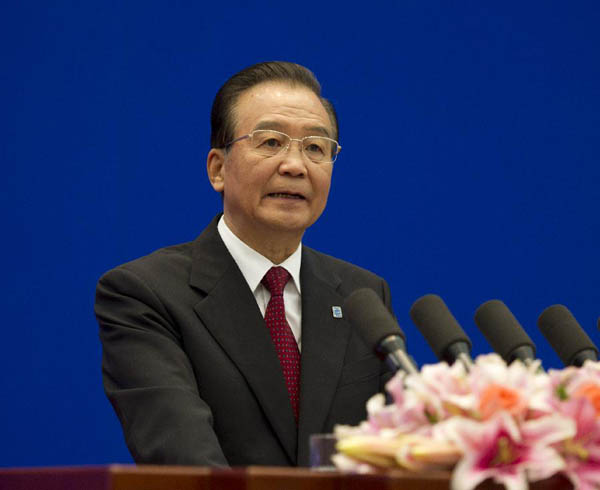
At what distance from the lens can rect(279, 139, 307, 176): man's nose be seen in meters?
2.11

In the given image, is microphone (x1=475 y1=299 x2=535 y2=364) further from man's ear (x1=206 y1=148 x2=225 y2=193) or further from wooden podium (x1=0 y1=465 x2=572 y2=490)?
man's ear (x1=206 y1=148 x2=225 y2=193)

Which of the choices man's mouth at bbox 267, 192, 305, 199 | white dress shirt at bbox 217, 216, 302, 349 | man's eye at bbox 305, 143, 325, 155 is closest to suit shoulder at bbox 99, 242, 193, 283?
white dress shirt at bbox 217, 216, 302, 349

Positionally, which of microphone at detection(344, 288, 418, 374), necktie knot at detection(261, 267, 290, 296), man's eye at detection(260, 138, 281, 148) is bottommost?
microphone at detection(344, 288, 418, 374)

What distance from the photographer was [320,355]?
2020 millimetres

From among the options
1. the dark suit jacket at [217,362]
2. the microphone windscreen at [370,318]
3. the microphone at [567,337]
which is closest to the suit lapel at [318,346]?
the dark suit jacket at [217,362]

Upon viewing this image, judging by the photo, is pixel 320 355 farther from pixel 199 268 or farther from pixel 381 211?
pixel 381 211

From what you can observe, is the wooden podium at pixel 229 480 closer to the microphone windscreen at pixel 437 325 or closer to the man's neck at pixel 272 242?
the microphone windscreen at pixel 437 325

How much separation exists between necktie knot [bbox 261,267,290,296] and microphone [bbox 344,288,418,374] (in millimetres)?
1003

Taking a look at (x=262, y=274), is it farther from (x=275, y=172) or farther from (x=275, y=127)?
(x=275, y=127)

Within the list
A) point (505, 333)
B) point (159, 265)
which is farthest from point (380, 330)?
point (159, 265)

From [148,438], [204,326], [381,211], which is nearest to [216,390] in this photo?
[204,326]

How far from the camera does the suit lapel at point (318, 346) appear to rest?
1913 mm

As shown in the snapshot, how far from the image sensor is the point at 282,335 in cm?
203

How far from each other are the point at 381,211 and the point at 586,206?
2.34 feet
